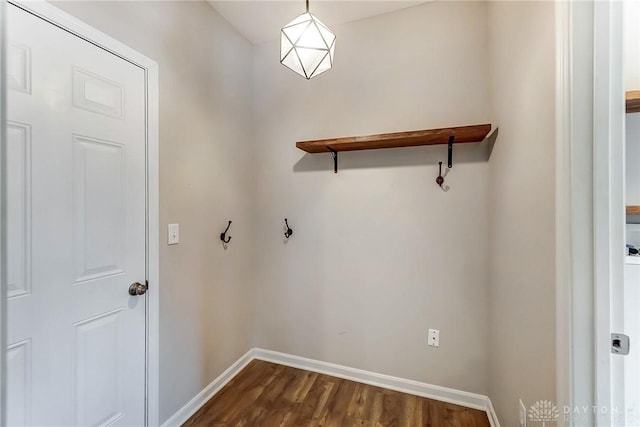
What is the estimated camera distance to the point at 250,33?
7.11 feet

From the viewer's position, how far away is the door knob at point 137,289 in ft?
4.41

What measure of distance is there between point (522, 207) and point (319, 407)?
1.74 metres

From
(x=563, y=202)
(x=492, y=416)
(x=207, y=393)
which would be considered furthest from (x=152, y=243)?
(x=492, y=416)

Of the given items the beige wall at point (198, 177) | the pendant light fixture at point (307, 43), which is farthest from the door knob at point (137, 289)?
the pendant light fixture at point (307, 43)

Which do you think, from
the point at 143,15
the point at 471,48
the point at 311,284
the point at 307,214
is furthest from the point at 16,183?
the point at 471,48

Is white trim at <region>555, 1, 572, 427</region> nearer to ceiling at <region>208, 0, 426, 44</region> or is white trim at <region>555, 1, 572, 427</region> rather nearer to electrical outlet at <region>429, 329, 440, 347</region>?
electrical outlet at <region>429, 329, 440, 347</region>

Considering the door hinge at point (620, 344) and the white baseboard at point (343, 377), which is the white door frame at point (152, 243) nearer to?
the white baseboard at point (343, 377)

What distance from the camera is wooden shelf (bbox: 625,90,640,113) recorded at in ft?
2.83

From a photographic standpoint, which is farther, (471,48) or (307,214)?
(307,214)

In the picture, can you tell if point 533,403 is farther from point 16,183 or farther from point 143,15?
point 143,15

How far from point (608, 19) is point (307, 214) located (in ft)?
5.93

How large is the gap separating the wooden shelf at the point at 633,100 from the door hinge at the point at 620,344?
0.78 meters

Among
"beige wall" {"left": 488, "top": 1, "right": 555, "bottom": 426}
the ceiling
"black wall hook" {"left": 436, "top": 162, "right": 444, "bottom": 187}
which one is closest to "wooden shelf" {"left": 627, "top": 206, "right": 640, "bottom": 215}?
"beige wall" {"left": 488, "top": 1, "right": 555, "bottom": 426}

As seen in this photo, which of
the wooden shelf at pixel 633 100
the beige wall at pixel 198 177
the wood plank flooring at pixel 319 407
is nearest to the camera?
the wooden shelf at pixel 633 100
